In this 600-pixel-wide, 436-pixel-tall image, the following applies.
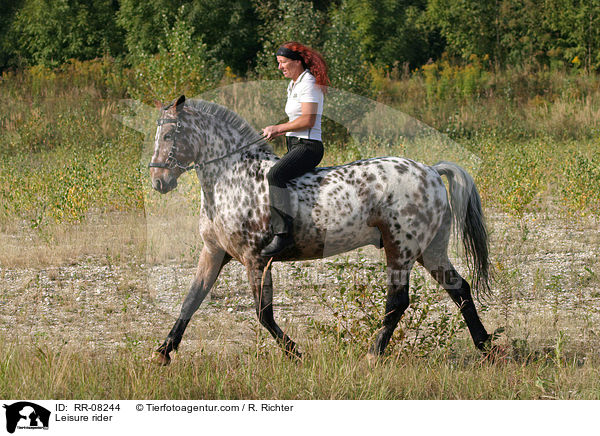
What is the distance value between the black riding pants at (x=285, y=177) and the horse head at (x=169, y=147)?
698 millimetres

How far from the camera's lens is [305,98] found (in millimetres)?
5172

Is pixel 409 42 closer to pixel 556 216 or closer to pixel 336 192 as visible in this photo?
pixel 556 216

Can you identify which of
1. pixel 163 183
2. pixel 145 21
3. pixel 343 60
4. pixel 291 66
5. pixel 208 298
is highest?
pixel 291 66

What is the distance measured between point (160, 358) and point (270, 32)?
69.7ft

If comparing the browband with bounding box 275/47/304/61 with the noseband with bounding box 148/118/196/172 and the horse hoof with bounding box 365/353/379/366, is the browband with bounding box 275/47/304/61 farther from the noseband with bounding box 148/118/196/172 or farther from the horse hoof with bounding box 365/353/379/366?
the horse hoof with bounding box 365/353/379/366

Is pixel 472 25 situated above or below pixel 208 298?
above

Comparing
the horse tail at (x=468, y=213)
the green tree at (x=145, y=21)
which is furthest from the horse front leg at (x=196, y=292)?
the green tree at (x=145, y=21)

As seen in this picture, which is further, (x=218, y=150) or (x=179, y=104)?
(x=218, y=150)

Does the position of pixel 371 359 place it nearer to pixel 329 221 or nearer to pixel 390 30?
pixel 329 221

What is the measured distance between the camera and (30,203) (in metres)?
11.2

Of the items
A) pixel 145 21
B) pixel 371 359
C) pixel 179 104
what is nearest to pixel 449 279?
pixel 371 359

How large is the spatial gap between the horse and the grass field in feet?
1.10


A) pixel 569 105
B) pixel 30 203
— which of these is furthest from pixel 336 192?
pixel 569 105
